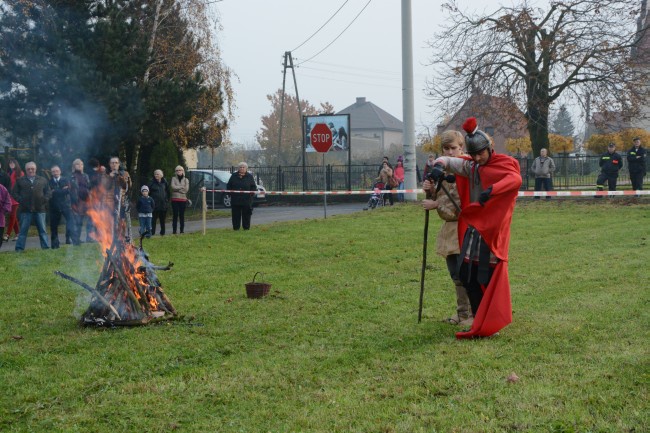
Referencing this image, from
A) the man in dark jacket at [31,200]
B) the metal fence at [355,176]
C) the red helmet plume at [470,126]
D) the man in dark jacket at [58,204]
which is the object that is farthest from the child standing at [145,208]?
the metal fence at [355,176]

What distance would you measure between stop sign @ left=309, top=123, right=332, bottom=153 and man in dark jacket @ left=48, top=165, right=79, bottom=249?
10.1 meters

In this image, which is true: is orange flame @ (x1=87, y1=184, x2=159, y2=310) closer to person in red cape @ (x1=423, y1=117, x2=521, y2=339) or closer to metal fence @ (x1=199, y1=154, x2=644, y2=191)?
person in red cape @ (x1=423, y1=117, x2=521, y2=339)

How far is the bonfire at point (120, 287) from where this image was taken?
8.16 m

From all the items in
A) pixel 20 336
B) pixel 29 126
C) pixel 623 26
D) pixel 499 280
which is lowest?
pixel 20 336

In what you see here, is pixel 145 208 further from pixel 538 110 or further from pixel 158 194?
pixel 538 110

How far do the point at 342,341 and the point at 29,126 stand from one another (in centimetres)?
1022

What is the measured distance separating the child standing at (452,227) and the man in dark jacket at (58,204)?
10.4 metres

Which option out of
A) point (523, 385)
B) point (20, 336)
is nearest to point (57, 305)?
point (20, 336)

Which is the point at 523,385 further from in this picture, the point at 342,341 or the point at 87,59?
the point at 87,59

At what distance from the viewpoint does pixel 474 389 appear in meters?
5.55

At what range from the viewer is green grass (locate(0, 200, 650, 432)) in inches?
201

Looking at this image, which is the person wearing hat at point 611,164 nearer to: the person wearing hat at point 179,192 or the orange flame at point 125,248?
the person wearing hat at point 179,192

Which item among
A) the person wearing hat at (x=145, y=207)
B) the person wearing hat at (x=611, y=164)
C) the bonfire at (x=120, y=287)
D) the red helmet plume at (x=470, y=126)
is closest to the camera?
the red helmet plume at (x=470, y=126)

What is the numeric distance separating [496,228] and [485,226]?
0.10 meters
